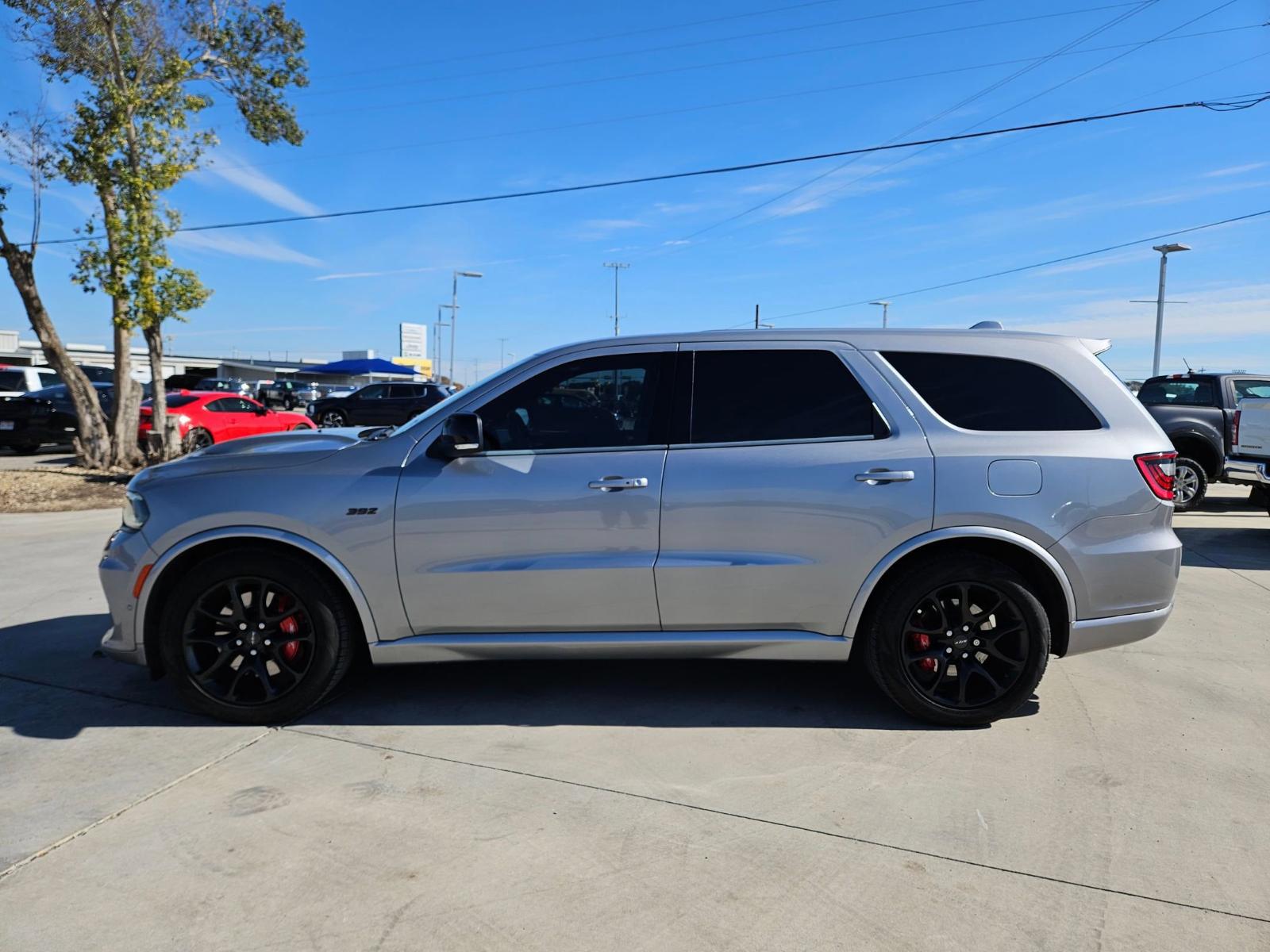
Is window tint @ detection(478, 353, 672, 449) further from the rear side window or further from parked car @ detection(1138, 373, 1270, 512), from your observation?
parked car @ detection(1138, 373, 1270, 512)

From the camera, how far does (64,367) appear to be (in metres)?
12.9

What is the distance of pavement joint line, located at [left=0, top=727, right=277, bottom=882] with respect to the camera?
2.78 metres

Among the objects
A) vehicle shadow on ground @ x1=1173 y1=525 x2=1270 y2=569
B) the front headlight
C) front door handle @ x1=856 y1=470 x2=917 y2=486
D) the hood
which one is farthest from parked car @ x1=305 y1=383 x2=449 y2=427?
front door handle @ x1=856 y1=470 x2=917 y2=486

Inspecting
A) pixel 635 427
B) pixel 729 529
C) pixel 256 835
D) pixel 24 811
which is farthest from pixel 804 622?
pixel 24 811

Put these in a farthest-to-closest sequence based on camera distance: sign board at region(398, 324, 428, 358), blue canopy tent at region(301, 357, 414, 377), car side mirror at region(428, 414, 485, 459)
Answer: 1. sign board at region(398, 324, 428, 358)
2. blue canopy tent at region(301, 357, 414, 377)
3. car side mirror at region(428, 414, 485, 459)

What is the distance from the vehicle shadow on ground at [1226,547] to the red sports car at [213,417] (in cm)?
1380

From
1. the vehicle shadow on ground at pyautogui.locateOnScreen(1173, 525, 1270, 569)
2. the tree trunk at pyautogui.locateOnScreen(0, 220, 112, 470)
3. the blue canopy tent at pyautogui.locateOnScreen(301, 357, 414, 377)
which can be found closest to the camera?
→ the vehicle shadow on ground at pyautogui.locateOnScreen(1173, 525, 1270, 569)

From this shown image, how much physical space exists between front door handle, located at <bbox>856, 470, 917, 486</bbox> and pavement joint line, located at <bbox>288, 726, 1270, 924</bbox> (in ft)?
4.73

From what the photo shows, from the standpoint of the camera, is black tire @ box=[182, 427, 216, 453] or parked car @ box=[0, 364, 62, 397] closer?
black tire @ box=[182, 427, 216, 453]

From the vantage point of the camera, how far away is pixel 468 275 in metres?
54.2

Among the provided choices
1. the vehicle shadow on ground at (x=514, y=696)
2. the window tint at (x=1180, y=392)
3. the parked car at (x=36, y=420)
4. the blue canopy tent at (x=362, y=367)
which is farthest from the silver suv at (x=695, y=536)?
the blue canopy tent at (x=362, y=367)

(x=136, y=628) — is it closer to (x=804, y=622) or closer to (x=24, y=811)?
(x=24, y=811)

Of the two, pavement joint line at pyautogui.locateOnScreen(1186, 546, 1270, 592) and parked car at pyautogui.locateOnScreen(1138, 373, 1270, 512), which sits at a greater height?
parked car at pyautogui.locateOnScreen(1138, 373, 1270, 512)

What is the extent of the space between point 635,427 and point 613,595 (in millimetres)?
744
